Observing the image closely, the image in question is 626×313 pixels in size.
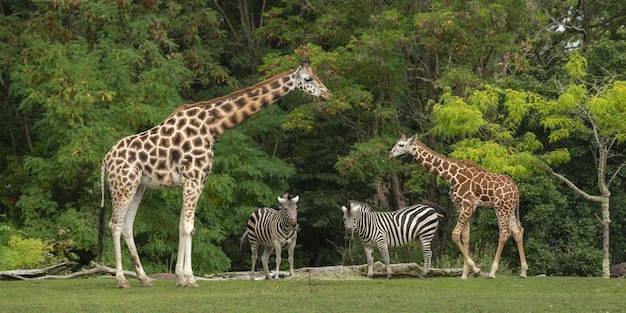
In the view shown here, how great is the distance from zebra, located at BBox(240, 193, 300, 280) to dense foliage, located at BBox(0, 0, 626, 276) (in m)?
4.48

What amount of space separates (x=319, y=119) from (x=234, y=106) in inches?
547

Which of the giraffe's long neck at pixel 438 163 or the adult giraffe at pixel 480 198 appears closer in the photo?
the adult giraffe at pixel 480 198

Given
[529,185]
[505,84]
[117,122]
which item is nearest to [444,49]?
[505,84]

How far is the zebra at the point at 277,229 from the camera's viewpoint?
58.4ft

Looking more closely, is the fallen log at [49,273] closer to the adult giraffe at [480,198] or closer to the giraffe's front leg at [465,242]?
the giraffe's front leg at [465,242]

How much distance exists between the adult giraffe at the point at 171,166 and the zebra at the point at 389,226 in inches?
146

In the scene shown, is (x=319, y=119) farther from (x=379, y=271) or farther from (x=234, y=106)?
(x=234, y=106)

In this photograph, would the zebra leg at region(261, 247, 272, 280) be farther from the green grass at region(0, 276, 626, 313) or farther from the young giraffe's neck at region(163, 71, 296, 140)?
the young giraffe's neck at region(163, 71, 296, 140)

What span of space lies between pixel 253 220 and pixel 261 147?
10.5 meters

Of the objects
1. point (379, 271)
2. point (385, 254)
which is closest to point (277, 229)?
point (385, 254)

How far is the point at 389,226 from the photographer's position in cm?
1908

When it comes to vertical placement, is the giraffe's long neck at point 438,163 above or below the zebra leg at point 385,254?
above

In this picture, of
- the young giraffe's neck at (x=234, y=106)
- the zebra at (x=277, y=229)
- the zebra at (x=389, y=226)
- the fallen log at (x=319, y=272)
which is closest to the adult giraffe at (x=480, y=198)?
the zebra at (x=389, y=226)

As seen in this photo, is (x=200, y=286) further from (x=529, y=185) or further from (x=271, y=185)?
(x=271, y=185)
